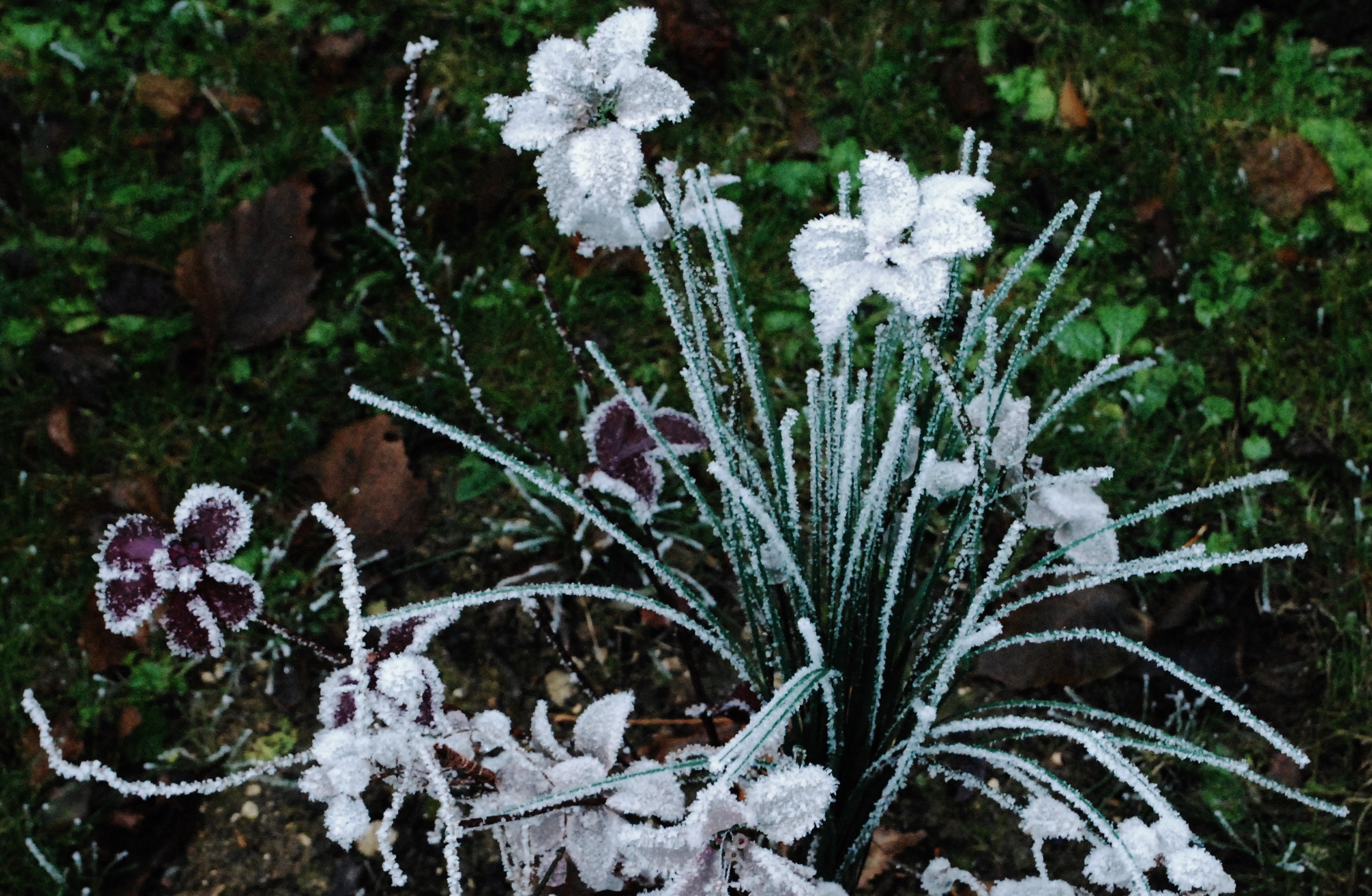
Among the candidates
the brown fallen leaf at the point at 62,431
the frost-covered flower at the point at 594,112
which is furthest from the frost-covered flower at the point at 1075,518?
the brown fallen leaf at the point at 62,431

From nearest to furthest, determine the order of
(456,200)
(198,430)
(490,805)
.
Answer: (490,805) → (198,430) → (456,200)

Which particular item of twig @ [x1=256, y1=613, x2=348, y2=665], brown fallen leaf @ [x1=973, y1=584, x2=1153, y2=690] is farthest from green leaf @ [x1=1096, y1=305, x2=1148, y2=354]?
twig @ [x1=256, y1=613, x2=348, y2=665]

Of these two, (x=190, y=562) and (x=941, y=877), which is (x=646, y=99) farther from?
(x=941, y=877)

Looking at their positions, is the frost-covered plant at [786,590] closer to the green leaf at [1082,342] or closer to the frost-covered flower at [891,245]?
the frost-covered flower at [891,245]

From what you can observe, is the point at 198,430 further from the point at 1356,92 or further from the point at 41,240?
the point at 1356,92

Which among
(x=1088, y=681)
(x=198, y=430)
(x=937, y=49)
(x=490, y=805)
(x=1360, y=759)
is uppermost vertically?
(x=937, y=49)

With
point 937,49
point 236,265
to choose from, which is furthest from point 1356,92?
point 236,265

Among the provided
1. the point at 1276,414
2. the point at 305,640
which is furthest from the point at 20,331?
the point at 1276,414
